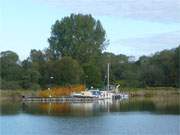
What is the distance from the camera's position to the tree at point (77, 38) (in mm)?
87812

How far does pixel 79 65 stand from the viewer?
82812 mm

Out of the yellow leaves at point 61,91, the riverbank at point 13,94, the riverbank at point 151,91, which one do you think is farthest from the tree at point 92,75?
the riverbank at point 13,94

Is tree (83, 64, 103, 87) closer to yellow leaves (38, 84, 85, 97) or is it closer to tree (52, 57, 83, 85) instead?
tree (52, 57, 83, 85)

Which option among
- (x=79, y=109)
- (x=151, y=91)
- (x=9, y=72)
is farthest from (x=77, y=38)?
(x=79, y=109)

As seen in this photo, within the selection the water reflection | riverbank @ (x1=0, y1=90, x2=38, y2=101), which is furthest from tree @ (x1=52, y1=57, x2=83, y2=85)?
the water reflection

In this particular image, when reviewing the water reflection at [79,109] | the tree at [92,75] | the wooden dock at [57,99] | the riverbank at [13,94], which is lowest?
the water reflection at [79,109]

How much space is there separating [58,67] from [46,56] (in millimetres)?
10576

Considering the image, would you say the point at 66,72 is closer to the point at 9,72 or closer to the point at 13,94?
the point at 9,72

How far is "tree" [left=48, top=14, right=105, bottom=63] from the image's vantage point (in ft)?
288

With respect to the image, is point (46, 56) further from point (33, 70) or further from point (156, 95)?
point (156, 95)

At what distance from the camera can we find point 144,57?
339 ft

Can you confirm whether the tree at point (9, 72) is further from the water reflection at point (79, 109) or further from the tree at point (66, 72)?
the water reflection at point (79, 109)

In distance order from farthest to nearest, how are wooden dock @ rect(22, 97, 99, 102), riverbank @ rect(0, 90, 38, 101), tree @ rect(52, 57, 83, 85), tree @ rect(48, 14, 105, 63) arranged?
tree @ rect(48, 14, 105, 63)
tree @ rect(52, 57, 83, 85)
riverbank @ rect(0, 90, 38, 101)
wooden dock @ rect(22, 97, 99, 102)

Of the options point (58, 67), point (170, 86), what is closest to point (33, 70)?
point (58, 67)
